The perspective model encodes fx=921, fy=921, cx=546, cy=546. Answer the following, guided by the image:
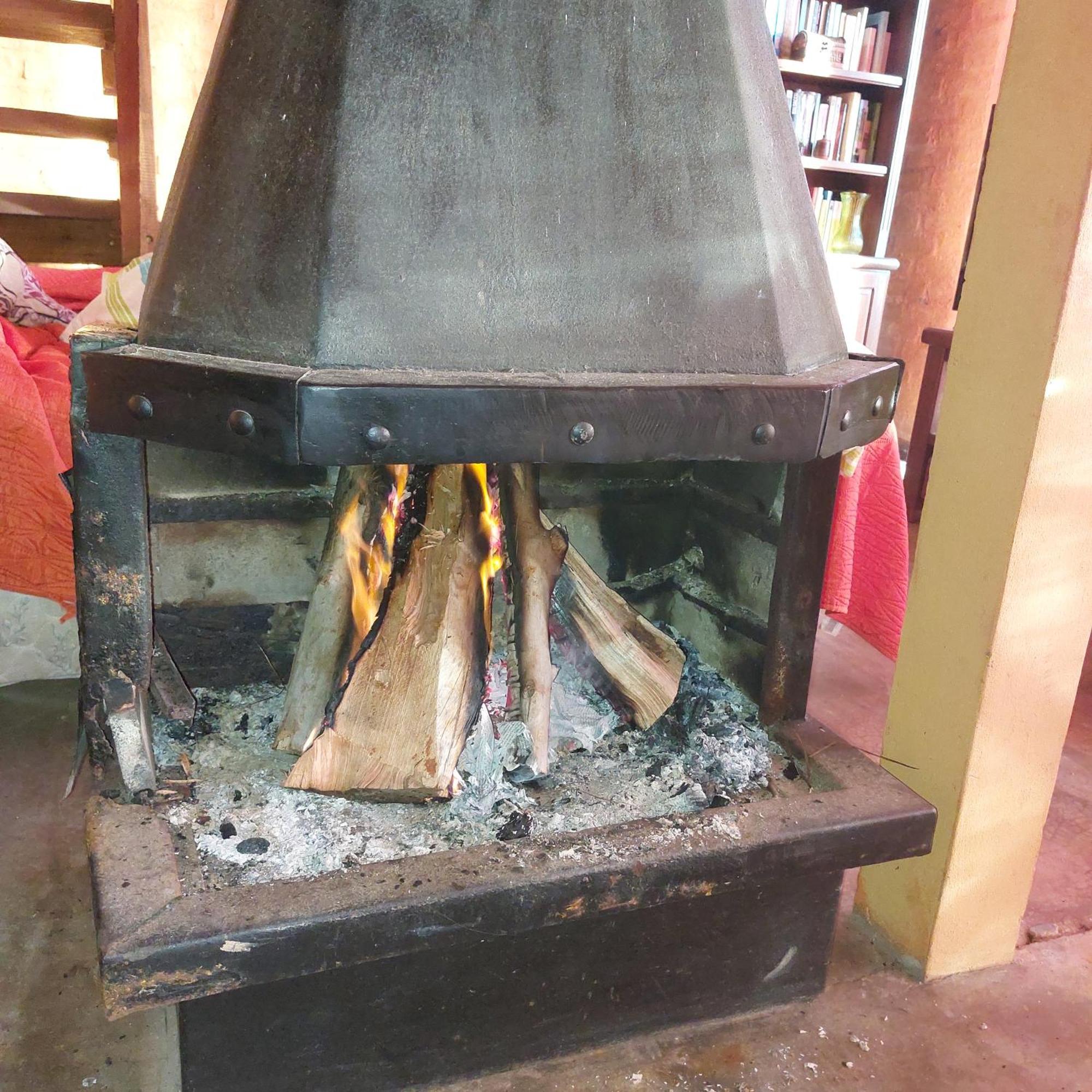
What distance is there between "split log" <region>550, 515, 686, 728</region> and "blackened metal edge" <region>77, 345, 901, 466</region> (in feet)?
1.65

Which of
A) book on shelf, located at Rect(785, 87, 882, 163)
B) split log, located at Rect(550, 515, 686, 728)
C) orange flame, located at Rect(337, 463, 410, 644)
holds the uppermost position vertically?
book on shelf, located at Rect(785, 87, 882, 163)

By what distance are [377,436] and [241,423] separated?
0.13m

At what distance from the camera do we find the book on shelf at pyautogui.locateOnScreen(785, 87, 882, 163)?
13.3ft

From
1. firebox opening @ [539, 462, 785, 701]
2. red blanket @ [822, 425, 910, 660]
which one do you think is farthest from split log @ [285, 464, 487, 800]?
red blanket @ [822, 425, 910, 660]

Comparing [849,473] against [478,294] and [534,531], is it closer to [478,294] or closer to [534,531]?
[534,531]

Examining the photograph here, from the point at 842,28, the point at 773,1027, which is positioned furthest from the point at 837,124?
the point at 773,1027

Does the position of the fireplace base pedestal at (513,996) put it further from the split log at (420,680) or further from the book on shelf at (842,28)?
the book on shelf at (842,28)

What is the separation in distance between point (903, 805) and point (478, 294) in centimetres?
81

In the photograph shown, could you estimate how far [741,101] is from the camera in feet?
3.29

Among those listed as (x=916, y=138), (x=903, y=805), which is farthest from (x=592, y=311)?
(x=916, y=138)

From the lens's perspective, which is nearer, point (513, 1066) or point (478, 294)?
point (478, 294)

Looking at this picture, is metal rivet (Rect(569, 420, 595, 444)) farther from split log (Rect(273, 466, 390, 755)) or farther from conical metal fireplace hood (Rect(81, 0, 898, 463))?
split log (Rect(273, 466, 390, 755))

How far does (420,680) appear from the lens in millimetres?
1213

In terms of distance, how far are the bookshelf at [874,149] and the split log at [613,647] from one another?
307cm
